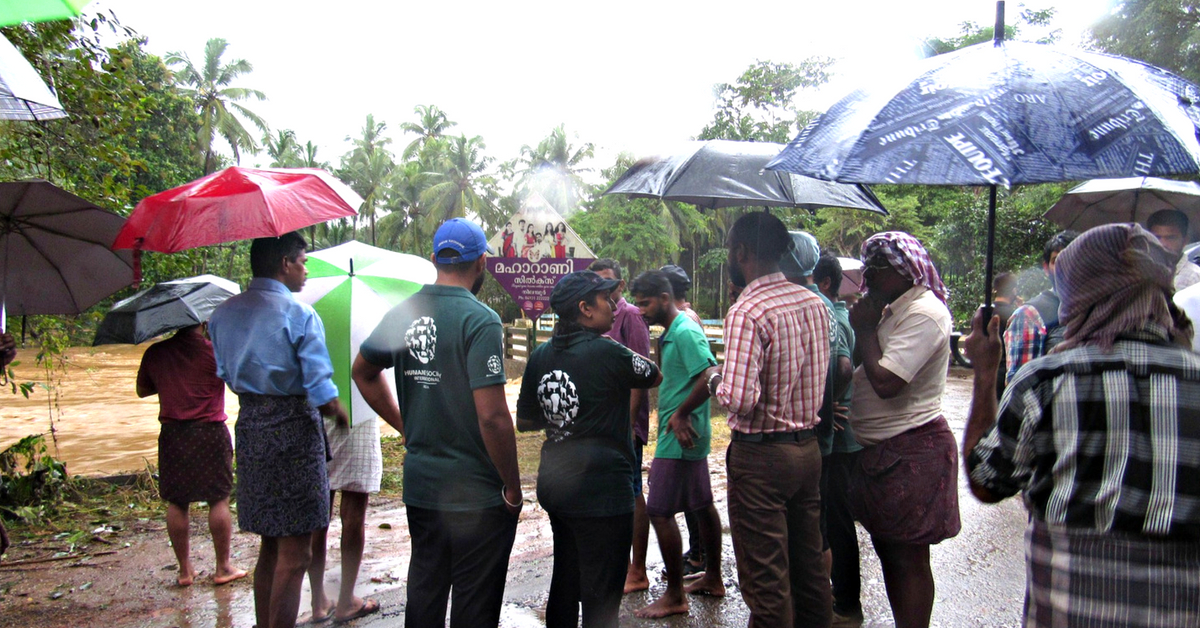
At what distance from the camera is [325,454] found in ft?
12.2

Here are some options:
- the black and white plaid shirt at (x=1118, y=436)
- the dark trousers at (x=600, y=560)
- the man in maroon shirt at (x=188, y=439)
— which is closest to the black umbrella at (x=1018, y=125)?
the black and white plaid shirt at (x=1118, y=436)

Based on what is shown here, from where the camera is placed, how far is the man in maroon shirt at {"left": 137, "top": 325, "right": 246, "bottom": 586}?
15.7 feet

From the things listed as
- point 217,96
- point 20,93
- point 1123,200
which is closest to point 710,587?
point 20,93

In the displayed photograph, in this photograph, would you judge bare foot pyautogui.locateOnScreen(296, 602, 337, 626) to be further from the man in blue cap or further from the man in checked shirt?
the man in checked shirt

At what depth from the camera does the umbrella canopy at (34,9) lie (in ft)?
7.16

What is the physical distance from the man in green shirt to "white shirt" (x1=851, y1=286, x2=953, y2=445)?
0.95m

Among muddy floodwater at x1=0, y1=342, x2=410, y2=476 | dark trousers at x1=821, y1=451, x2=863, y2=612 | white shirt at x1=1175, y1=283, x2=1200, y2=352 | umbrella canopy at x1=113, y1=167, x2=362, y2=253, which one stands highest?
umbrella canopy at x1=113, y1=167, x2=362, y2=253

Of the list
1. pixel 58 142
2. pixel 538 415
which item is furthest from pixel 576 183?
pixel 538 415

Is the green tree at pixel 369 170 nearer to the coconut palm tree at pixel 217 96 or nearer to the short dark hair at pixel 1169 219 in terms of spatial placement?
the coconut palm tree at pixel 217 96

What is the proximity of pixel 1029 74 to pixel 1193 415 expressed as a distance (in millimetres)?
1119

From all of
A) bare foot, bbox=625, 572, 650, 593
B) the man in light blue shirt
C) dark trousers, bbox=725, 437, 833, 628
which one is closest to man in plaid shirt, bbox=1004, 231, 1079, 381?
dark trousers, bbox=725, 437, 833, 628

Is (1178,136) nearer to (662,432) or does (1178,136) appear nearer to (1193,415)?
(1193,415)

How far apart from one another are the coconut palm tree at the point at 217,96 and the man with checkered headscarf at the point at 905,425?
40994mm

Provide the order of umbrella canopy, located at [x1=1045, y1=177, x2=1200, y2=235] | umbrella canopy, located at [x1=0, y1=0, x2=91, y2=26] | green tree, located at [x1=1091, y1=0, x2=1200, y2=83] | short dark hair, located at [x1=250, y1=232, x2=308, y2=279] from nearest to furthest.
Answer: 1. umbrella canopy, located at [x1=0, y1=0, x2=91, y2=26]
2. short dark hair, located at [x1=250, y1=232, x2=308, y2=279]
3. umbrella canopy, located at [x1=1045, y1=177, x2=1200, y2=235]
4. green tree, located at [x1=1091, y1=0, x2=1200, y2=83]
